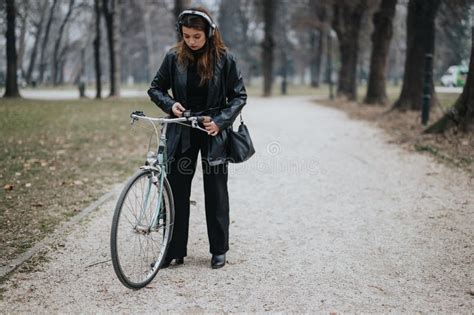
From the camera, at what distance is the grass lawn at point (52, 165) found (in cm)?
549

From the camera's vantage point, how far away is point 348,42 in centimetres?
2664

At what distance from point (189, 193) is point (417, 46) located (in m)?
12.7

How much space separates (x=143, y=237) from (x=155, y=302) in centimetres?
58

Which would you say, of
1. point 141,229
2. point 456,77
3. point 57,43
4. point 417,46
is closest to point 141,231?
point 141,229

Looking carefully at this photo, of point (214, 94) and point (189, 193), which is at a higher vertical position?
point (214, 94)

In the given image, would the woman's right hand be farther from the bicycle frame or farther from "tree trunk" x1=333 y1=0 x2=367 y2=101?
"tree trunk" x1=333 y1=0 x2=367 y2=101

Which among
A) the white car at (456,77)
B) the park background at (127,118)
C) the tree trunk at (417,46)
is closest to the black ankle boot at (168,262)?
the park background at (127,118)

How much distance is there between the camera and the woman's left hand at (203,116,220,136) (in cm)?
369

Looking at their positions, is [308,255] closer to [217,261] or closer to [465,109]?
[217,261]

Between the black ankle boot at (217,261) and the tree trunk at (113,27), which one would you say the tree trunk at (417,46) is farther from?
the tree trunk at (113,27)

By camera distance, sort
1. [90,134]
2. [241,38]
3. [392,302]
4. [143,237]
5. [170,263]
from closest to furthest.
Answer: [392,302], [143,237], [170,263], [90,134], [241,38]

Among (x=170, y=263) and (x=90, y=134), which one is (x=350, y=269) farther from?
(x=90, y=134)

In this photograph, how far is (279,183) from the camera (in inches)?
298

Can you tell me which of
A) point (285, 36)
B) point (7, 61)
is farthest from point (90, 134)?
point (285, 36)
